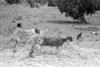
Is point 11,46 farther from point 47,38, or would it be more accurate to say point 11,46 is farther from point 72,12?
point 72,12

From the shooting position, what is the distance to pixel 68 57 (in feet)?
29.9

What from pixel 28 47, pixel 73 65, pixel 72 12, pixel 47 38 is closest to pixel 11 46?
pixel 28 47

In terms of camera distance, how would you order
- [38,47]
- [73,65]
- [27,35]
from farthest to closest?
[27,35]
[38,47]
[73,65]

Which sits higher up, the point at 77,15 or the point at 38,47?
the point at 38,47

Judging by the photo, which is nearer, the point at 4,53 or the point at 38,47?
the point at 38,47

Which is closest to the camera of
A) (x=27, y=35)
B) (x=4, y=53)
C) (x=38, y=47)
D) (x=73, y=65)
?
(x=73, y=65)

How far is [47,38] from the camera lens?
9.22 metres

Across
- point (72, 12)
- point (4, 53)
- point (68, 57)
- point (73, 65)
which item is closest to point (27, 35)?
→ point (4, 53)

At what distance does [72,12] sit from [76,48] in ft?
37.1

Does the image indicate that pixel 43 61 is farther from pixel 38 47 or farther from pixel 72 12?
pixel 72 12

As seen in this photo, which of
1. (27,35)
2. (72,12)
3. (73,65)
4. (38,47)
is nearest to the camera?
(73,65)

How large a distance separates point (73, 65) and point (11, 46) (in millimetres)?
3785

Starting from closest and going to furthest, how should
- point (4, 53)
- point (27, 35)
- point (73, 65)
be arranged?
point (73, 65)
point (4, 53)
point (27, 35)

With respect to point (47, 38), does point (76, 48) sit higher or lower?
lower
